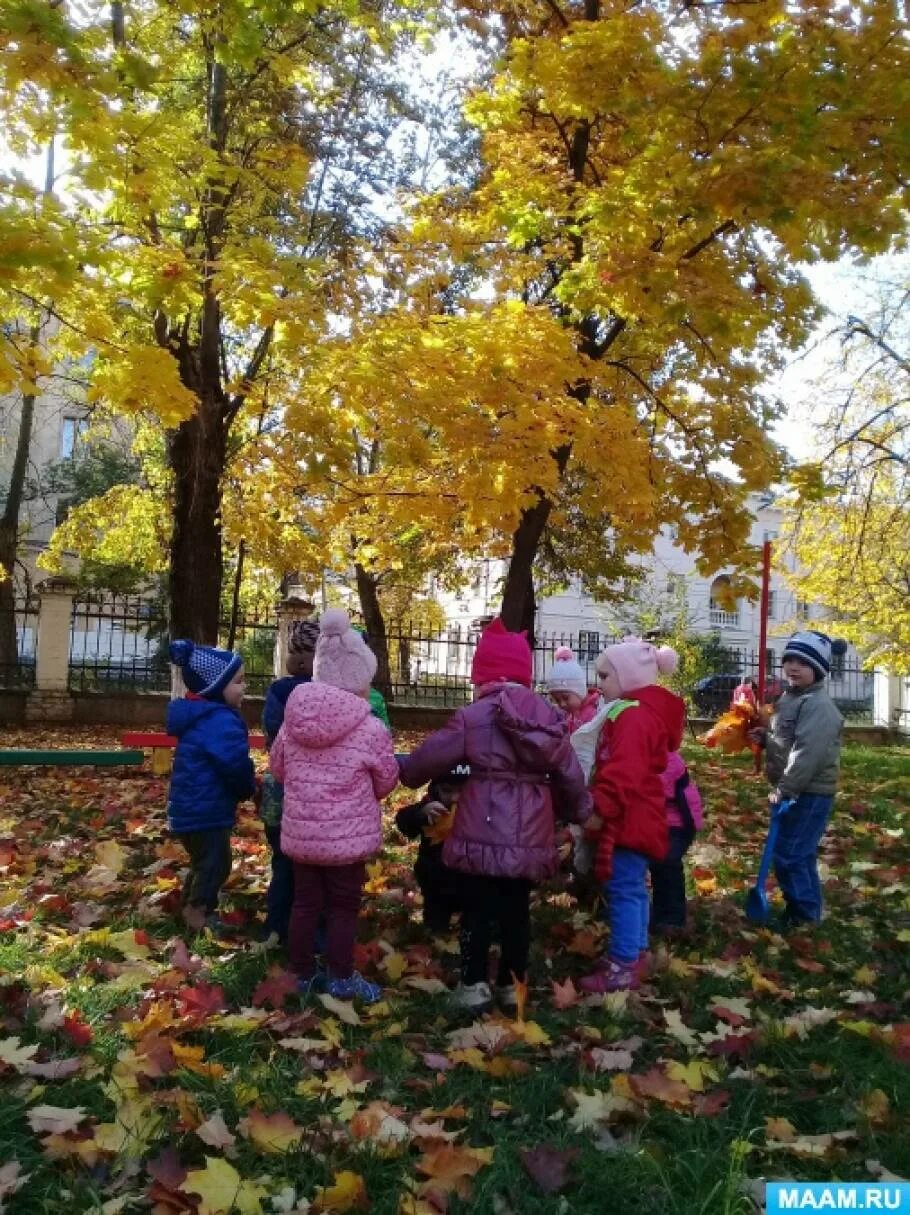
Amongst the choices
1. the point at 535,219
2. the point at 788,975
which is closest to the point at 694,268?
the point at 535,219

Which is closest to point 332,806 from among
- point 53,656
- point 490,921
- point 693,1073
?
point 490,921

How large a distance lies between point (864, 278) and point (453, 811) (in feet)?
40.5

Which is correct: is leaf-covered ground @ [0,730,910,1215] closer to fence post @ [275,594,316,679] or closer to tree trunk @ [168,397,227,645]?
tree trunk @ [168,397,227,645]

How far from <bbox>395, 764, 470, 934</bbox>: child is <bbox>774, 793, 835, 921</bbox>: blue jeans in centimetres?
164

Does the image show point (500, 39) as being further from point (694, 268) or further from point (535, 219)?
Result: point (694, 268)

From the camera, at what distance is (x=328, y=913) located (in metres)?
3.93

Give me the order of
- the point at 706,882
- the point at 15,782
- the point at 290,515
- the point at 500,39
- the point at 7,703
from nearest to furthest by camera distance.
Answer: the point at 706,882 → the point at 15,782 → the point at 500,39 → the point at 290,515 → the point at 7,703

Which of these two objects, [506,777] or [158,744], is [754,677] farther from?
[506,777]

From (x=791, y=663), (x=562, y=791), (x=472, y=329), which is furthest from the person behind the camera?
(x=472, y=329)

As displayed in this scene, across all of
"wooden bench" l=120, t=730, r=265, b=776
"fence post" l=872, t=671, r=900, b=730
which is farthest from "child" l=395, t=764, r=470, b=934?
"fence post" l=872, t=671, r=900, b=730

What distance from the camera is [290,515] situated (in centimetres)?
1195

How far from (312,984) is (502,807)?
1004mm

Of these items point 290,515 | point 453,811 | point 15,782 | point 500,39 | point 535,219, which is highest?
point 500,39

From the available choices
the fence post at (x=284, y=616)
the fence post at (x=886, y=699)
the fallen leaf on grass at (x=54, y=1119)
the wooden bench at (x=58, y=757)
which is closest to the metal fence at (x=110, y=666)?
the fence post at (x=284, y=616)
